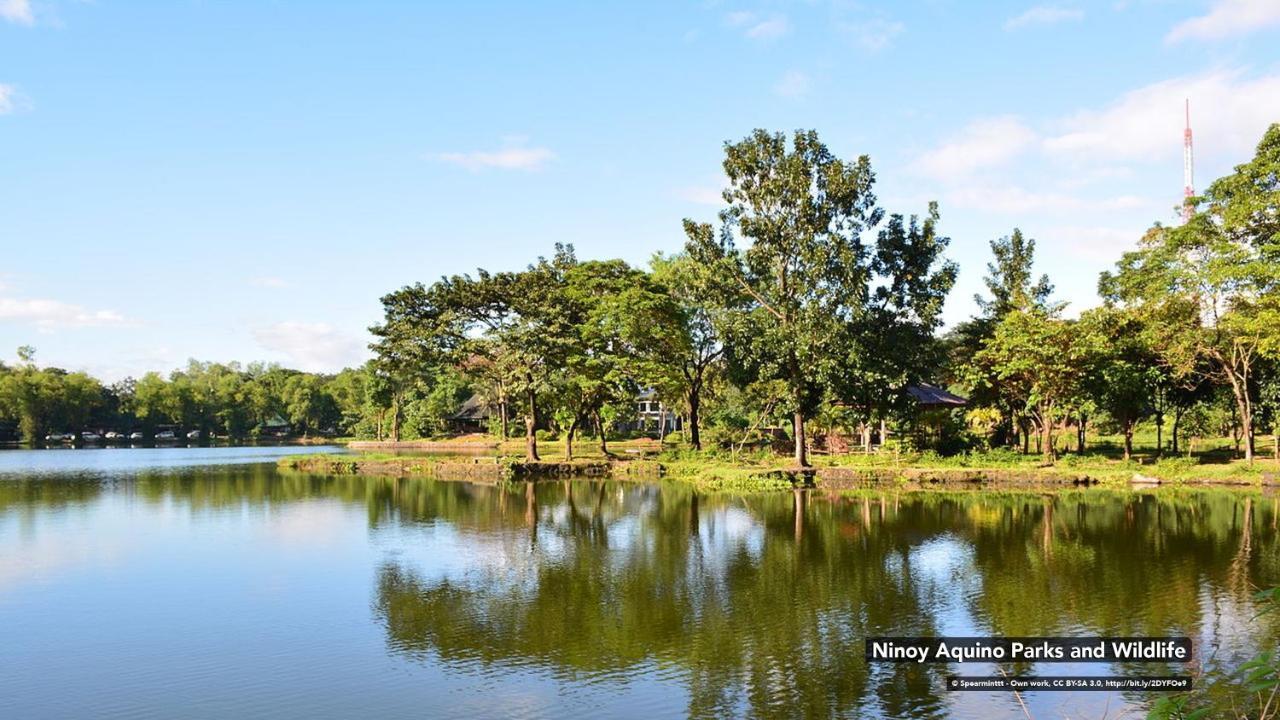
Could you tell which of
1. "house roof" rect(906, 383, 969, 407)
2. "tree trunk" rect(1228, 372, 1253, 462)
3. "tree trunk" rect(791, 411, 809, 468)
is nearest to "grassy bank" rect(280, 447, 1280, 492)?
"tree trunk" rect(791, 411, 809, 468)

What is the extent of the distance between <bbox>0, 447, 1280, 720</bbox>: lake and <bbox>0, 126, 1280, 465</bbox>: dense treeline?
8227 millimetres

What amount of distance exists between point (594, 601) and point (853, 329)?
25.3 m

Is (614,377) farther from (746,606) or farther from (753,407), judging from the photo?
(746,606)

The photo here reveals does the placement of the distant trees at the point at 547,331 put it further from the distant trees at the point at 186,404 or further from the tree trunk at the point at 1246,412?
the distant trees at the point at 186,404

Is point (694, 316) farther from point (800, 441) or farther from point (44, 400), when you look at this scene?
point (44, 400)

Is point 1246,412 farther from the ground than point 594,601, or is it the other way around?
point 1246,412

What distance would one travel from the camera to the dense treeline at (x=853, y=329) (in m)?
36.8

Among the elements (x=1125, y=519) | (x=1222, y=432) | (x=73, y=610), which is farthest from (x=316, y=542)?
(x=1222, y=432)

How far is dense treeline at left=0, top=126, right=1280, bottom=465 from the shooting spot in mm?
36750

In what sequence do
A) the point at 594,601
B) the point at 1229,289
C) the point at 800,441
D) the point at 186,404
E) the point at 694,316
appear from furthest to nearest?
the point at 186,404 → the point at 694,316 → the point at 800,441 → the point at 1229,289 → the point at 594,601

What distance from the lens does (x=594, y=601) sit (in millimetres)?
16812

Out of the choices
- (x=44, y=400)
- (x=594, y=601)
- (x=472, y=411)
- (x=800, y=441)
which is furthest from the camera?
(x=44, y=400)

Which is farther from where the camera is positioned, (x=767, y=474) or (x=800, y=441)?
(x=800, y=441)

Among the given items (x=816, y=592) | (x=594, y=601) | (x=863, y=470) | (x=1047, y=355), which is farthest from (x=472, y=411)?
(x=816, y=592)
